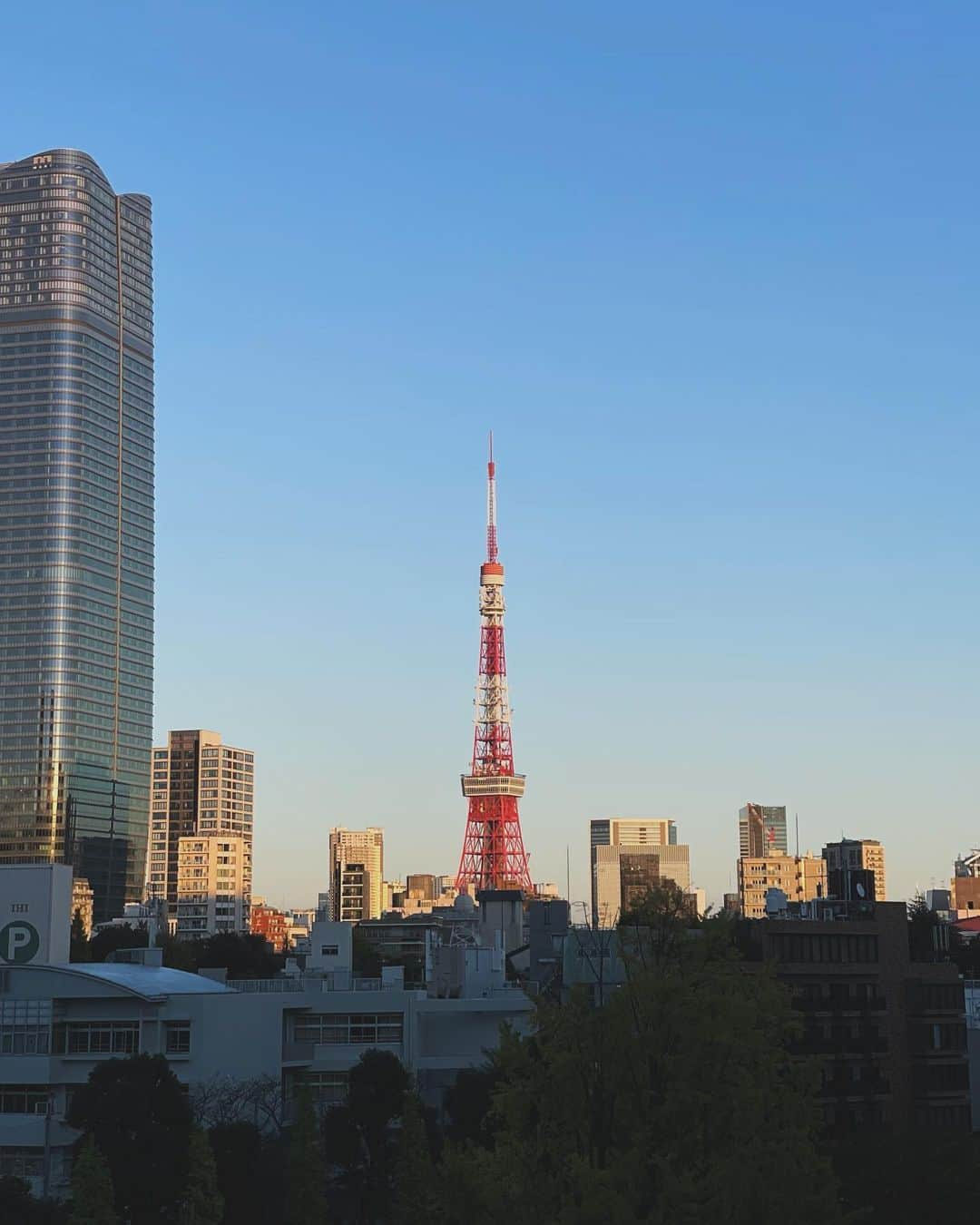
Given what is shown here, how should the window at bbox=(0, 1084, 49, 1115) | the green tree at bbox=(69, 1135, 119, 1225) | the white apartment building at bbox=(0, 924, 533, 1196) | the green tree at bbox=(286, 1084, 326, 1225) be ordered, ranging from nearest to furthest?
the green tree at bbox=(69, 1135, 119, 1225) < the green tree at bbox=(286, 1084, 326, 1225) < the window at bbox=(0, 1084, 49, 1115) < the white apartment building at bbox=(0, 924, 533, 1196)

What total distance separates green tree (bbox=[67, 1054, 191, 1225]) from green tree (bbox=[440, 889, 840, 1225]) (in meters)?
24.9

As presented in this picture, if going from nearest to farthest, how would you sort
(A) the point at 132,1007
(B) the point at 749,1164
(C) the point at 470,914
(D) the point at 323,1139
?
(B) the point at 749,1164, (D) the point at 323,1139, (A) the point at 132,1007, (C) the point at 470,914

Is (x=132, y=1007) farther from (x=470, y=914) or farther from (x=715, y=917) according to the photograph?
(x=470, y=914)

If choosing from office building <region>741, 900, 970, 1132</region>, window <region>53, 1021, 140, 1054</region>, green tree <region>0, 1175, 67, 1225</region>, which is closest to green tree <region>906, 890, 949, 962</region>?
office building <region>741, 900, 970, 1132</region>

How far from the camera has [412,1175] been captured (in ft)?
175

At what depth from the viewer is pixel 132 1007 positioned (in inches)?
2955

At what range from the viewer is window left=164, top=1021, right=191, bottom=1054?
7500 centimetres

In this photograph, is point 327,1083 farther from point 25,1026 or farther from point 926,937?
point 926,937

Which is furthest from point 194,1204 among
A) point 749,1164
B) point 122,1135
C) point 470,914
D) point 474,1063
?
point 470,914

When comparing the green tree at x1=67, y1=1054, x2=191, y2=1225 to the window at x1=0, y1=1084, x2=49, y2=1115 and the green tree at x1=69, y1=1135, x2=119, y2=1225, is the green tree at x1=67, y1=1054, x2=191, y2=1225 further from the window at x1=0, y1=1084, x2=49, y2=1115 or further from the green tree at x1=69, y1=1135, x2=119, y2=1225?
the window at x1=0, y1=1084, x2=49, y2=1115

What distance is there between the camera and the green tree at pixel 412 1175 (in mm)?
49281

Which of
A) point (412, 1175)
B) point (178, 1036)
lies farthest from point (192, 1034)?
point (412, 1175)

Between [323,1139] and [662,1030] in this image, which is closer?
[662,1030]

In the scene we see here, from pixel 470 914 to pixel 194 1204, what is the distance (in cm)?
13731
